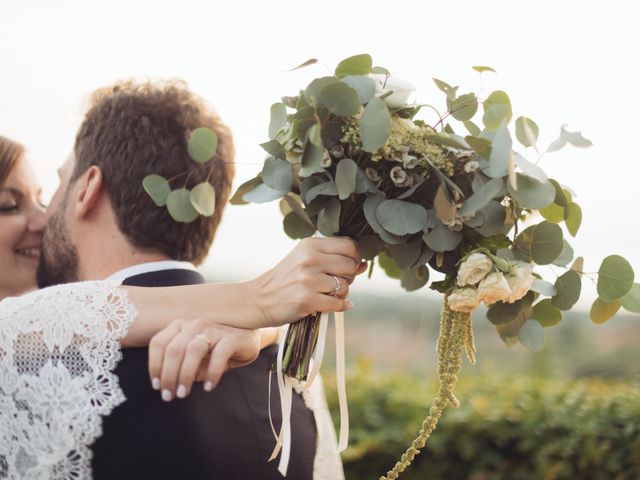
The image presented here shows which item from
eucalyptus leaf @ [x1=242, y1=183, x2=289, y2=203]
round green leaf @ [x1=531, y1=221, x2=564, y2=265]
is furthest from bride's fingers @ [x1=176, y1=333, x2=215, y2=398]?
round green leaf @ [x1=531, y1=221, x2=564, y2=265]

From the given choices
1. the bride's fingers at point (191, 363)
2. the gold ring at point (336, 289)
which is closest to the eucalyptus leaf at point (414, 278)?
the gold ring at point (336, 289)

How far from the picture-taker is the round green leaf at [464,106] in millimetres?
1831

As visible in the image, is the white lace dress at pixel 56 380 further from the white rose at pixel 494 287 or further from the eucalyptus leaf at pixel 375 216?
the white rose at pixel 494 287

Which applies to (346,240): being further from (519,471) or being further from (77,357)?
(519,471)

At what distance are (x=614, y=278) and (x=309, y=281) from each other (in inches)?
31.7

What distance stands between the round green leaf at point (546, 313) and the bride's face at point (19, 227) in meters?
2.12

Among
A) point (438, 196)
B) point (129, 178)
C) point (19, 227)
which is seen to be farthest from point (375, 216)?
point (19, 227)

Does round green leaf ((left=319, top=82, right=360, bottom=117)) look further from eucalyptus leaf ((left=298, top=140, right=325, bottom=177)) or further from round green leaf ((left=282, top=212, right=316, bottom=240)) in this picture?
round green leaf ((left=282, top=212, right=316, bottom=240))

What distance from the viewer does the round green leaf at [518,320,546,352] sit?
6.35ft

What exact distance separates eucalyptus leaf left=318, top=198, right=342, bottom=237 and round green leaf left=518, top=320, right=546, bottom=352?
62 centimetres

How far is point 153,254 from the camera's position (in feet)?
7.65

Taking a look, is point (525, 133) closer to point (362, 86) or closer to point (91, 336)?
point (362, 86)

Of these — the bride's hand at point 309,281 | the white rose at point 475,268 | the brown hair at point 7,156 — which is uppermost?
the white rose at point 475,268

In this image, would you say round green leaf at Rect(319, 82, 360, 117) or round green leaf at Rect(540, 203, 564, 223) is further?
round green leaf at Rect(540, 203, 564, 223)
